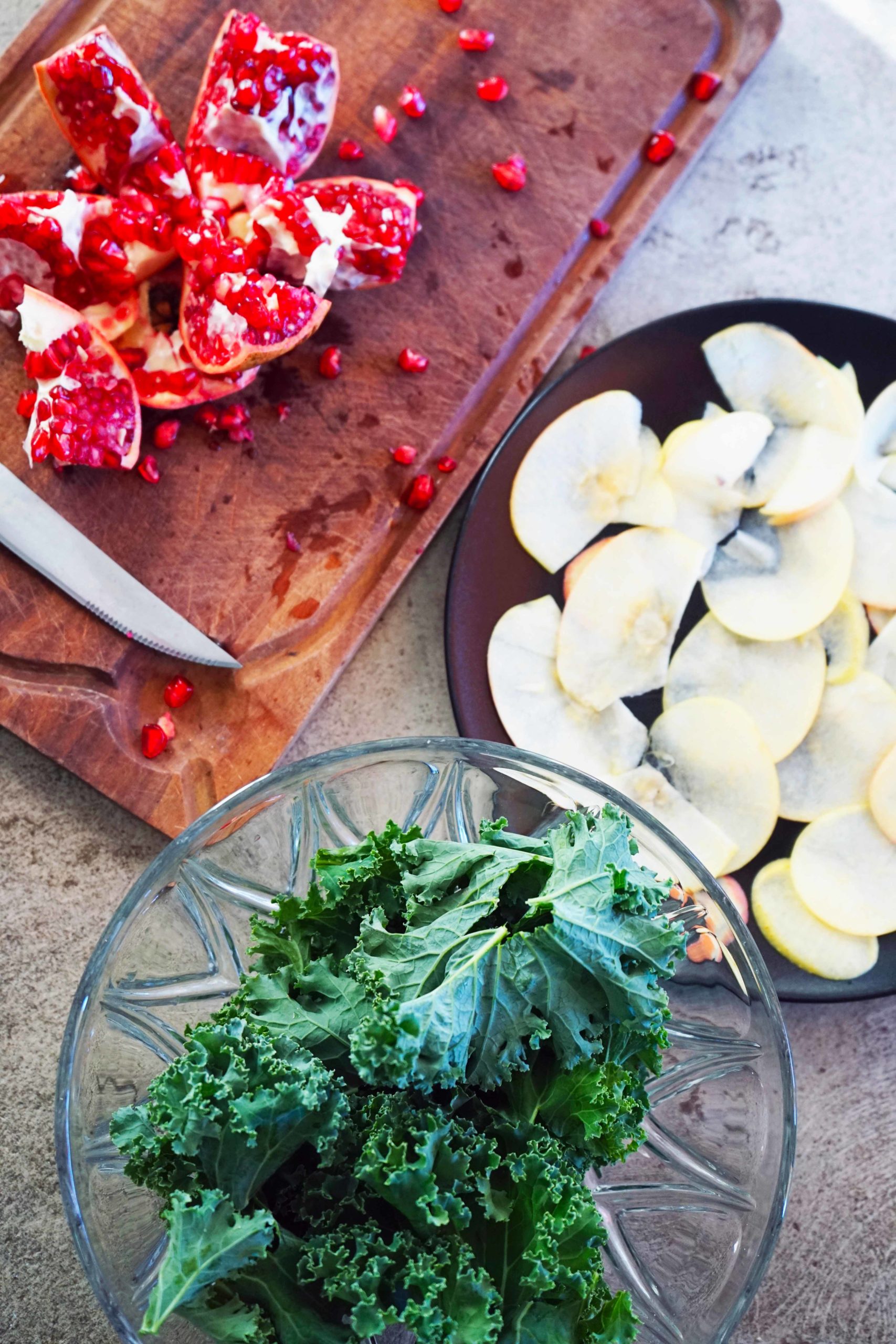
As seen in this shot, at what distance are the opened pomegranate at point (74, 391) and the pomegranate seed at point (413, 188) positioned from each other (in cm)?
73

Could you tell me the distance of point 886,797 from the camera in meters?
2.25

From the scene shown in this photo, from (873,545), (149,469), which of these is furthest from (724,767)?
(149,469)

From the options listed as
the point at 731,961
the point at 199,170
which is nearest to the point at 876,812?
the point at 731,961

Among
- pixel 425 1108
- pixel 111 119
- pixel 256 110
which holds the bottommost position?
pixel 425 1108

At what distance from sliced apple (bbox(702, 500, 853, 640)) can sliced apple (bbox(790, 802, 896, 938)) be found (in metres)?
0.43

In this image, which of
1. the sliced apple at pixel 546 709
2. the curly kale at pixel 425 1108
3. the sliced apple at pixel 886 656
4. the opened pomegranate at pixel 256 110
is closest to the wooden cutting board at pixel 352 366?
the opened pomegranate at pixel 256 110

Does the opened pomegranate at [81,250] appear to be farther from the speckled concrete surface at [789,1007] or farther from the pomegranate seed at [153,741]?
the pomegranate seed at [153,741]

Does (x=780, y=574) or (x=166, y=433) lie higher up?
(x=780, y=574)

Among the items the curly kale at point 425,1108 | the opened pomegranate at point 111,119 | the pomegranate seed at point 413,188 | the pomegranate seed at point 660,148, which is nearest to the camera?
the curly kale at point 425,1108

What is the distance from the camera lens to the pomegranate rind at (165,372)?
7.17 ft

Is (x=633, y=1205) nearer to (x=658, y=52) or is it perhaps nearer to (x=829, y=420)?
(x=829, y=420)

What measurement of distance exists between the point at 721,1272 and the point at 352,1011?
840mm

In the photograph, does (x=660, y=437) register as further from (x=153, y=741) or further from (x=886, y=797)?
(x=153, y=741)

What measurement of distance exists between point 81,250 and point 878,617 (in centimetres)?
191
